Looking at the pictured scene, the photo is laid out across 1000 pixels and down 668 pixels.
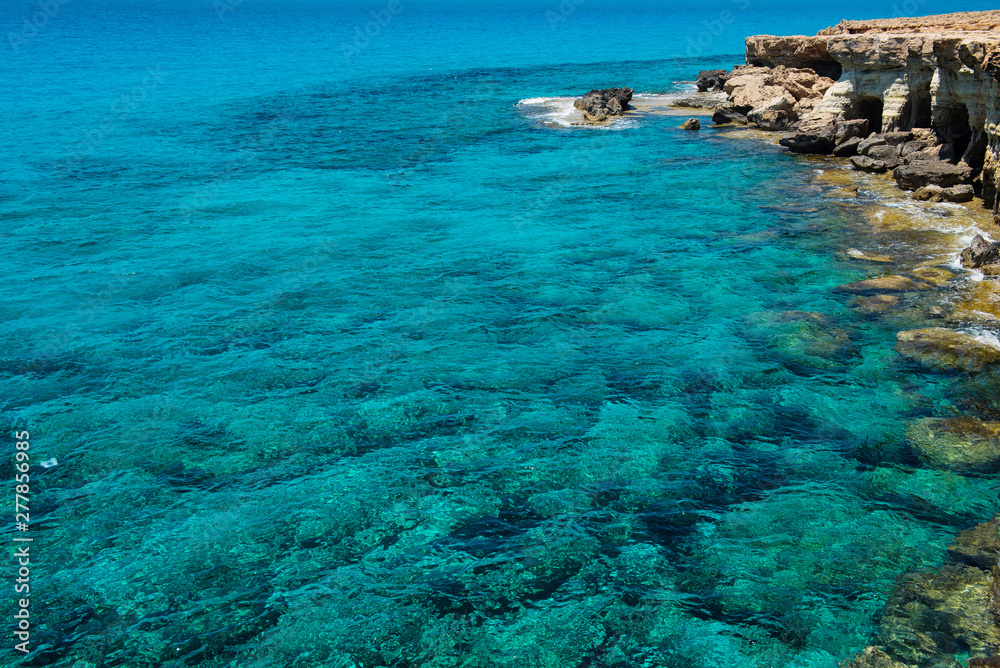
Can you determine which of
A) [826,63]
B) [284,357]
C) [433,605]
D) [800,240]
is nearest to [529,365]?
[284,357]

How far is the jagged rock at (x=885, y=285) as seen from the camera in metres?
17.3

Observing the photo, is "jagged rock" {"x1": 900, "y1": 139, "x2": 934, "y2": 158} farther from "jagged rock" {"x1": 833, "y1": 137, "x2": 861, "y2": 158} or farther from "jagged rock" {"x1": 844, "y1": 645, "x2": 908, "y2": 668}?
"jagged rock" {"x1": 844, "y1": 645, "x2": 908, "y2": 668}

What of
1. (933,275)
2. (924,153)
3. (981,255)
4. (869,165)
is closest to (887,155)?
(869,165)

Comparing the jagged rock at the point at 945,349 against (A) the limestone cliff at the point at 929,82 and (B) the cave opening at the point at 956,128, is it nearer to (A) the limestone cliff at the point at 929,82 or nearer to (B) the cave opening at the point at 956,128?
(A) the limestone cliff at the point at 929,82

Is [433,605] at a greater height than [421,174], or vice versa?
[421,174]

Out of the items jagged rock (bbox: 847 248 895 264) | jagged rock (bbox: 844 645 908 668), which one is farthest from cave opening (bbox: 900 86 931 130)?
jagged rock (bbox: 844 645 908 668)

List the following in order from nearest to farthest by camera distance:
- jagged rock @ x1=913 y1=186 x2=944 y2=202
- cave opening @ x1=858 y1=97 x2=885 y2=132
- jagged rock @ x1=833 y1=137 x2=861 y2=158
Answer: jagged rock @ x1=913 y1=186 x2=944 y2=202 → jagged rock @ x1=833 y1=137 x2=861 y2=158 → cave opening @ x1=858 y1=97 x2=885 y2=132

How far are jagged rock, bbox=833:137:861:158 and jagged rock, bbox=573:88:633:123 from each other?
1313cm

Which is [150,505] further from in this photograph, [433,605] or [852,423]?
[852,423]

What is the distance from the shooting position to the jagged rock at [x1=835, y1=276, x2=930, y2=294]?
1725 centimetres

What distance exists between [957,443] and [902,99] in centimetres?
1943

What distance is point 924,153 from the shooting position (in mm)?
24703

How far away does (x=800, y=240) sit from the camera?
826 inches

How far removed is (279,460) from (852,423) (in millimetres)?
9871
